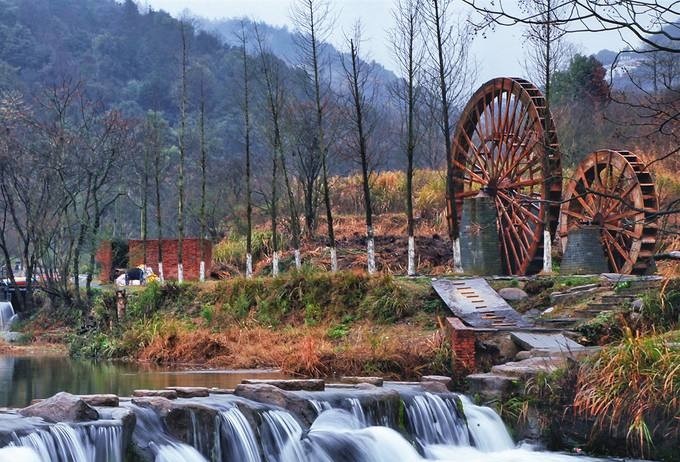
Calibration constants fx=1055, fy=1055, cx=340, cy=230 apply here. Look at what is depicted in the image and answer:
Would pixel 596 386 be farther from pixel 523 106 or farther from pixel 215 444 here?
pixel 523 106

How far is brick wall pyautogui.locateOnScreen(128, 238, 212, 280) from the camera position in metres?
41.5

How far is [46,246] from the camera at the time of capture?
37344 mm

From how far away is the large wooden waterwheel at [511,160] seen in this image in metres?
31.0

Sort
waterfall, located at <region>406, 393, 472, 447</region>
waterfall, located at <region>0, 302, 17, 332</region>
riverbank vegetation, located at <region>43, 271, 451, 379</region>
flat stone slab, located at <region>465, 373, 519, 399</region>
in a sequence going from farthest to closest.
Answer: waterfall, located at <region>0, 302, 17, 332</region> < riverbank vegetation, located at <region>43, 271, 451, 379</region> < flat stone slab, located at <region>465, 373, 519, 399</region> < waterfall, located at <region>406, 393, 472, 447</region>

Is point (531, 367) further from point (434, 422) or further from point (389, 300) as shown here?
point (389, 300)

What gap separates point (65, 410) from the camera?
13211 millimetres

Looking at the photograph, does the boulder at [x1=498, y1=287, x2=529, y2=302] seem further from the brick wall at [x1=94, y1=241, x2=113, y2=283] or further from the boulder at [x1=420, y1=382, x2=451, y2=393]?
the brick wall at [x1=94, y1=241, x2=113, y2=283]

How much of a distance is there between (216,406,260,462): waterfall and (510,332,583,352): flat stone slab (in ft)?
21.2

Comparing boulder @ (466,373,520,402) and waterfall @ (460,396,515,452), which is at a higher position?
boulder @ (466,373,520,402)

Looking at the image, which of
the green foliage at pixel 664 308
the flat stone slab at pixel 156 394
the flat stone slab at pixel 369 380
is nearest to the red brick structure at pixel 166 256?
the flat stone slab at pixel 369 380

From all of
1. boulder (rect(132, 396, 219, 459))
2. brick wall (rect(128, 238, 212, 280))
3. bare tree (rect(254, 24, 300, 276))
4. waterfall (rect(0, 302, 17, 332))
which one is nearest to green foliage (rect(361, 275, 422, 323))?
bare tree (rect(254, 24, 300, 276))

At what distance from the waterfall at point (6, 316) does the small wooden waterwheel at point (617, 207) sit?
19.5 m

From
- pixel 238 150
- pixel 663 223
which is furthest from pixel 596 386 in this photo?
pixel 238 150

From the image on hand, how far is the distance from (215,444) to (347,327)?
38.3 ft
